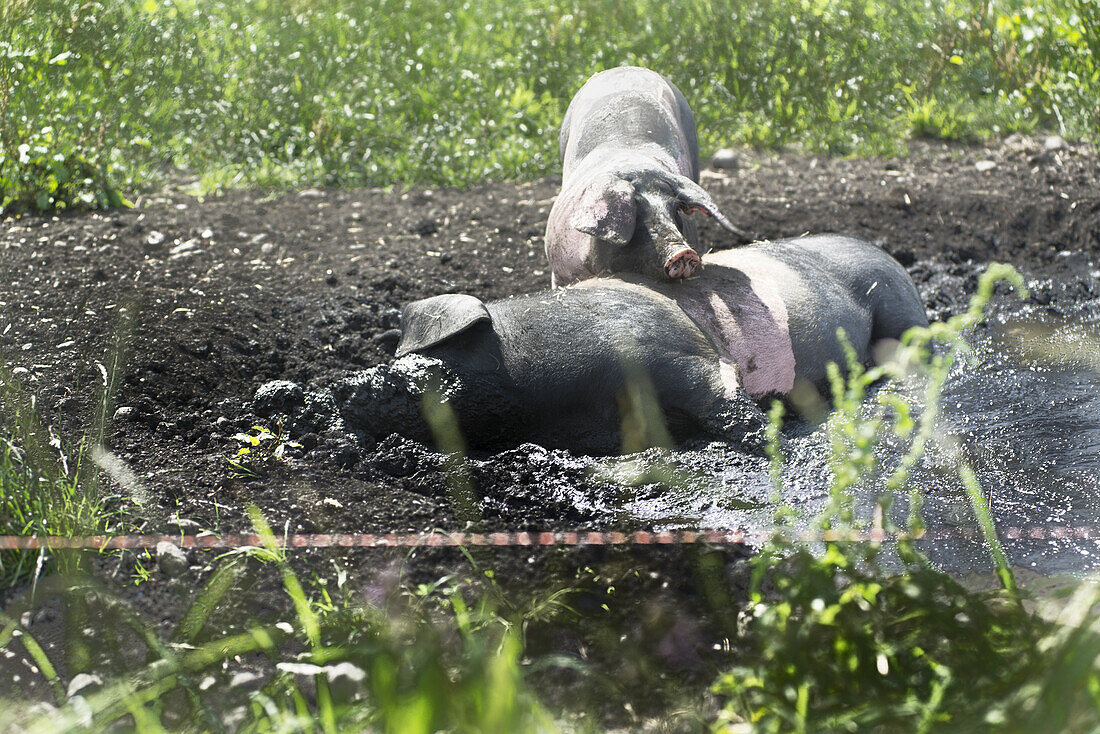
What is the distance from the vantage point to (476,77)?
7285mm

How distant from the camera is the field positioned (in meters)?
1.81

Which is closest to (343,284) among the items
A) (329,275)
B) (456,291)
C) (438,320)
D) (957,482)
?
(329,275)

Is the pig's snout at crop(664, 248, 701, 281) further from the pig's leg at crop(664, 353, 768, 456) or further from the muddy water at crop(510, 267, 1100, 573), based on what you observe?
the muddy water at crop(510, 267, 1100, 573)

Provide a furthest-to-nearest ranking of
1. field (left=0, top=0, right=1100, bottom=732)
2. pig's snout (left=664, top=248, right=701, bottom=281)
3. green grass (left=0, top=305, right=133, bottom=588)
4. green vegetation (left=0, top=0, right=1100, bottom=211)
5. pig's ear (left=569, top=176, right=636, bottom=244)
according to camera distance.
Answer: green vegetation (left=0, top=0, right=1100, bottom=211)
pig's ear (left=569, top=176, right=636, bottom=244)
pig's snout (left=664, top=248, right=701, bottom=281)
green grass (left=0, top=305, right=133, bottom=588)
field (left=0, top=0, right=1100, bottom=732)

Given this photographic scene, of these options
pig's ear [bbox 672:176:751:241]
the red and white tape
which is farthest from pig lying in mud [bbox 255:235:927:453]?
the red and white tape

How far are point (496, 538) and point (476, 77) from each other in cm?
534

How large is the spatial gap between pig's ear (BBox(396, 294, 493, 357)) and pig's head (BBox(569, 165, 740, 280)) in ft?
2.01

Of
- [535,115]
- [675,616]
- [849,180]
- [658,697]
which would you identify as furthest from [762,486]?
[535,115]

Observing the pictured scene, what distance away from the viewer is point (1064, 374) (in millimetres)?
A: 3904

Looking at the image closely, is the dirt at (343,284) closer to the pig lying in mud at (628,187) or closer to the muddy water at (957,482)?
the muddy water at (957,482)

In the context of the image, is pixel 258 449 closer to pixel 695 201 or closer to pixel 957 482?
pixel 695 201

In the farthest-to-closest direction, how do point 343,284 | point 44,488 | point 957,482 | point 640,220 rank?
1. point 343,284
2. point 640,220
3. point 957,482
4. point 44,488

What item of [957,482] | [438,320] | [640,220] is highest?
[640,220]

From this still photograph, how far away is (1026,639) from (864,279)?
256cm
